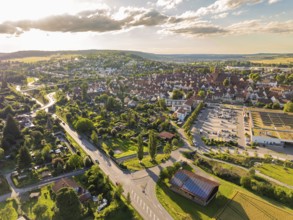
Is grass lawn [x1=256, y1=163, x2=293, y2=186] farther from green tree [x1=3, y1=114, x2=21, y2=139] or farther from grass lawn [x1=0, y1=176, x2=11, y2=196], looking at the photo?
green tree [x1=3, y1=114, x2=21, y2=139]

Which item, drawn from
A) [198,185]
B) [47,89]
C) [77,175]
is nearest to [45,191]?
[77,175]

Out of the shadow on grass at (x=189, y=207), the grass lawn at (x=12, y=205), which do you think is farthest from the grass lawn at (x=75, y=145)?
the shadow on grass at (x=189, y=207)

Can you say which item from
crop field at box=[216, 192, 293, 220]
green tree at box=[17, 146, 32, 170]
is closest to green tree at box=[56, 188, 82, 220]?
green tree at box=[17, 146, 32, 170]

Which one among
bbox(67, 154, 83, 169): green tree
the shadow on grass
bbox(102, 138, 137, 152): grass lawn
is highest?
bbox(67, 154, 83, 169): green tree

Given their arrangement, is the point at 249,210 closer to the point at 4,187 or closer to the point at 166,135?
the point at 166,135

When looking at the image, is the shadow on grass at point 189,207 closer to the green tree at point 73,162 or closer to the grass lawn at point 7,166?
the green tree at point 73,162

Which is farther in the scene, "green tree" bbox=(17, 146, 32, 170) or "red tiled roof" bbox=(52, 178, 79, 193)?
"green tree" bbox=(17, 146, 32, 170)
